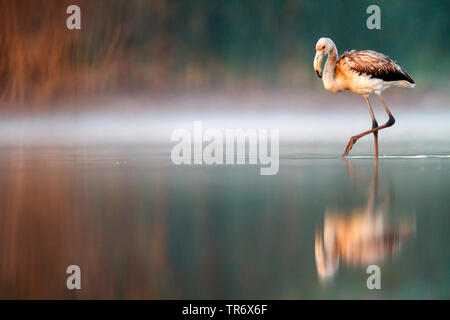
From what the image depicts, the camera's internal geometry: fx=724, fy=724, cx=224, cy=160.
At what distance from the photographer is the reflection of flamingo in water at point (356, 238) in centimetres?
232

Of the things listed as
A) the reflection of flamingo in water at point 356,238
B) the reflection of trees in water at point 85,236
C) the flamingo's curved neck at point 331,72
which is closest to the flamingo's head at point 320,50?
the flamingo's curved neck at point 331,72

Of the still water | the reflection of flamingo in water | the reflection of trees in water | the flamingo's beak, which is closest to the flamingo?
the flamingo's beak

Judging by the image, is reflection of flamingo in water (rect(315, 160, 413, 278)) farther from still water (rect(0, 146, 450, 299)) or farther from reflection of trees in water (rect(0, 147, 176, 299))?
reflection of trees in water (rect(0, 147, 176, 299))

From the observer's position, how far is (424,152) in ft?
22.1

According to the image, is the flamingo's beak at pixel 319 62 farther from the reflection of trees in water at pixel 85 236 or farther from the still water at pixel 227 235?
the reflection of trees in water at pixel 85 236

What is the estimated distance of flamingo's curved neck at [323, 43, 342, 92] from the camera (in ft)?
20.9

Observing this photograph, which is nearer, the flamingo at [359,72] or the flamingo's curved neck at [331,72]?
the flamingo at [359,72]

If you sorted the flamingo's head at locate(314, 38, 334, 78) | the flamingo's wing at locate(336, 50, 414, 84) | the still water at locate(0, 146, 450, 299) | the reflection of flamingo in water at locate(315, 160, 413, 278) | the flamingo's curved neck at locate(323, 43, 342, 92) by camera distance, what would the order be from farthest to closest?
the flamingo's curved neck at locate(323, 43, 342, 92) < the flamingo's head at locate(314, 38, 334, 78) < the flamingo's wing at locate(336, 50, 414, 84) < the reflection of flamingo in water at locate(315, 160, 413, 278) < the still water at locate(0, 146, 450, 299)

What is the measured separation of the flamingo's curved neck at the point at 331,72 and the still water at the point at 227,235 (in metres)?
1.65

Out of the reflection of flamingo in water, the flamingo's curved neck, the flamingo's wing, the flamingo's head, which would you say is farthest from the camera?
the flamingo's curved neck

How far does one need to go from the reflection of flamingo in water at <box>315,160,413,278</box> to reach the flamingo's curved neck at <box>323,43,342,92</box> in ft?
11.0
